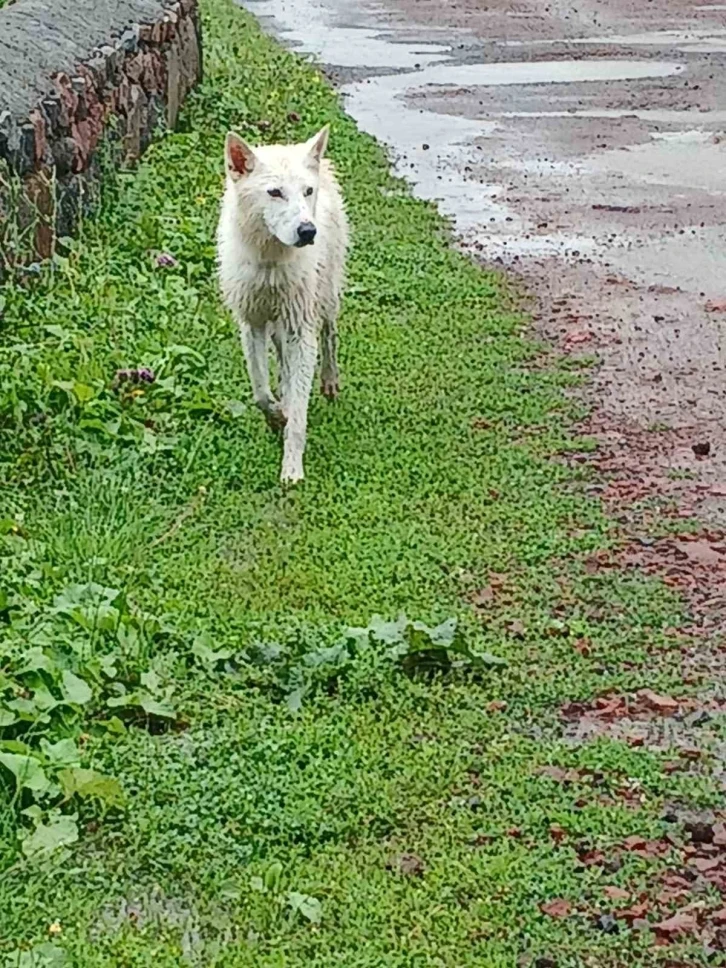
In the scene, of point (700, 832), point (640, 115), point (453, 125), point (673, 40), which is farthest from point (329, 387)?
point (673, 40)

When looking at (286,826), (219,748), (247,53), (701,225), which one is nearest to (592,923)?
(286,826)

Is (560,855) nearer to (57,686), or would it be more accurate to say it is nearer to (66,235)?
(57,686)

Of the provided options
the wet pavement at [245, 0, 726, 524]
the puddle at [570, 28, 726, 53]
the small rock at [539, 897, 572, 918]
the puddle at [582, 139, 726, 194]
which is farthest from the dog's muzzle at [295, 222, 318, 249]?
the puddle at [570, 28, 726, 53]

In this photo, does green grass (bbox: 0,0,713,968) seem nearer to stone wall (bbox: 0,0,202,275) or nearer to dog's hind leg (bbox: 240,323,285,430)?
dog's hind leg (bbox: 240,323,285,430)

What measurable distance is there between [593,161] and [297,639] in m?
9.63

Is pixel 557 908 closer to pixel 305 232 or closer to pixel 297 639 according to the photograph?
pixel 297 639

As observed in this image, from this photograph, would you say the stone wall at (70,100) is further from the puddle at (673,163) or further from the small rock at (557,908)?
the small rock at (557,908)

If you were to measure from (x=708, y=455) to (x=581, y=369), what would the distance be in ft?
4.67

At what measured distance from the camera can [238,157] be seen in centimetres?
778

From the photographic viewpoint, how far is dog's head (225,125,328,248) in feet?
25.1

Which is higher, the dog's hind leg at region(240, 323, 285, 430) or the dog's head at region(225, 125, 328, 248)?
the dog's head at region(225, 125, 328, 248)

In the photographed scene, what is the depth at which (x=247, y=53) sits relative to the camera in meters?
19.1

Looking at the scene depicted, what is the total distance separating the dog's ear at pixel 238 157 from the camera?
7.73 metres

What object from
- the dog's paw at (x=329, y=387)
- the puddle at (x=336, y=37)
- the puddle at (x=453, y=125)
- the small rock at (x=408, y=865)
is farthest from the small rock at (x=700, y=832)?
the puddle at (x=336, y=37)
